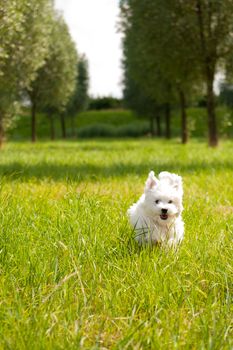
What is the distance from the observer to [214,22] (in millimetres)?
27500

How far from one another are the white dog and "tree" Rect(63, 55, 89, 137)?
193ft

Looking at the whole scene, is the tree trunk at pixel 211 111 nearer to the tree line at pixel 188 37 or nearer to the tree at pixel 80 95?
the tree line at pixel 188 37

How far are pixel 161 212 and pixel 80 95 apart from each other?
201 feet

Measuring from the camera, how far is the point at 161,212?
15.7 feet

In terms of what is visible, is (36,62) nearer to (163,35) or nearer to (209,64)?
(163,35)

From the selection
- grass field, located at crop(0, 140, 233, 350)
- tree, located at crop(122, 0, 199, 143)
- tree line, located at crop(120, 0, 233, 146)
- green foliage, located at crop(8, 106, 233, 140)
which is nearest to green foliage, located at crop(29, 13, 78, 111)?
tree, located at crop(122, 0, 199, 143)

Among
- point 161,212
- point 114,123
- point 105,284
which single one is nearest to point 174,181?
point 161,212

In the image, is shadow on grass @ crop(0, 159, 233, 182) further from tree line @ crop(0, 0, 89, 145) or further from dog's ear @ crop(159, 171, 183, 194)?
dog's ear @ crop(159, 171, 183, 194)

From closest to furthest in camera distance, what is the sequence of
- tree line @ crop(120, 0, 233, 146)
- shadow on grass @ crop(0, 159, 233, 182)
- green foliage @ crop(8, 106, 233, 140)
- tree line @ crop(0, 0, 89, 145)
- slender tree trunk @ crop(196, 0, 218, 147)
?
shadow on grass @ crop(0, 159, 233, 182) → tree line @ crop(0, 0, 89, 145) → slender tree trunk @ crop(196, 0, 218, 147) → tree line @ crop(120, 0, 233, 146) → green foliage @ crop(8, 106, 233, 140)

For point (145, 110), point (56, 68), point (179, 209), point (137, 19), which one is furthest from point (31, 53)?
point (145, 110)

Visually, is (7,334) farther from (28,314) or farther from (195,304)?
(195,304)

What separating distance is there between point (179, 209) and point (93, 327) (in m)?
1.93

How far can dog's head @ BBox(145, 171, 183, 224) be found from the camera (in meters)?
4.79

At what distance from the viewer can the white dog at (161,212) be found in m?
4.83
